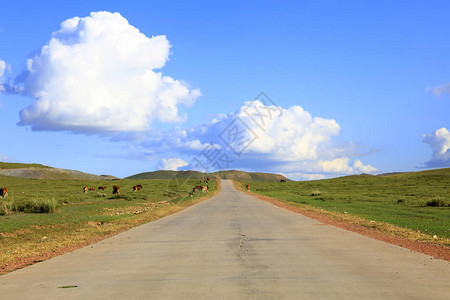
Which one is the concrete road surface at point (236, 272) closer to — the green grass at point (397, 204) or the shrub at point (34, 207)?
the green grass at point (397, 204)

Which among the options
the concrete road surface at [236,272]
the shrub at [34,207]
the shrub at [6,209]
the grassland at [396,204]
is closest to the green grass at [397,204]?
the grassland at [396,204]

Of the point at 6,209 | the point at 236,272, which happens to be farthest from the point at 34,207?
the point at 236,272

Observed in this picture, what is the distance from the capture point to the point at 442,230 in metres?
19.1

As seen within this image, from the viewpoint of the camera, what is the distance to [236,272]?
29.0 feet

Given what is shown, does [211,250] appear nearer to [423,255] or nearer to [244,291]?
[244,291]

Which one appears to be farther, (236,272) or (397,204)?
(397,204)

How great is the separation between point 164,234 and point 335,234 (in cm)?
670

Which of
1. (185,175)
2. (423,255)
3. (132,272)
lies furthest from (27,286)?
(185,175)

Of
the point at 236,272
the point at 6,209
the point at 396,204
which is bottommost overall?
the point at 236,272

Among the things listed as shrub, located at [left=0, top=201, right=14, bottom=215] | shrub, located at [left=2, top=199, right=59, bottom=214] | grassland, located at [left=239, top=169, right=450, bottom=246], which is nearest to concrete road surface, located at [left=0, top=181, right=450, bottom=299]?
grassland, located at [left=239, top=169, right=450, bottom=246]

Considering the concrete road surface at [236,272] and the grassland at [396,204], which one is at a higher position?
the grassland at [396,204]

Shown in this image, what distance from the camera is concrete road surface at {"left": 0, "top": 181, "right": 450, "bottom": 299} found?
23.6ft

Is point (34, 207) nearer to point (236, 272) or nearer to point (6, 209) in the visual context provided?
point (6, 209)

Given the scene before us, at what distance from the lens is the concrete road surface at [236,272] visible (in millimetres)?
7188
